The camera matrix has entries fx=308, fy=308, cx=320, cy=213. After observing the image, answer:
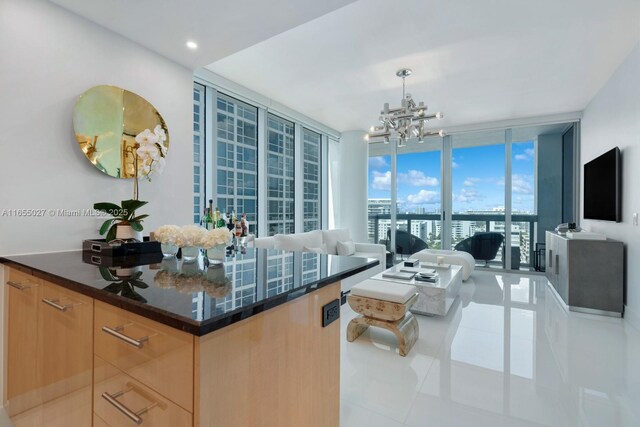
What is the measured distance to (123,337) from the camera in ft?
2.95

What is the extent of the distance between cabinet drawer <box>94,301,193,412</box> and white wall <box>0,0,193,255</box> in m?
1.22

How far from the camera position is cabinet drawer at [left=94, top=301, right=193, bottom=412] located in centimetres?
79

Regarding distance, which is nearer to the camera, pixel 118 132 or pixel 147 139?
pixel 147 139

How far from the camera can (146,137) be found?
1929 mm

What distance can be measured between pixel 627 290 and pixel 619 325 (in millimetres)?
470

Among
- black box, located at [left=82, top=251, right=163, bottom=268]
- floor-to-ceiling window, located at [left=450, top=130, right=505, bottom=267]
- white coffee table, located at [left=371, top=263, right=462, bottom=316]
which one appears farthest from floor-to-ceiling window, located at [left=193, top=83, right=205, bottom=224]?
floor-to-ceiling window, located at [left=450, top=130, right=505, bottom=267]

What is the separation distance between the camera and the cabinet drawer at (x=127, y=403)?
32.3 inches

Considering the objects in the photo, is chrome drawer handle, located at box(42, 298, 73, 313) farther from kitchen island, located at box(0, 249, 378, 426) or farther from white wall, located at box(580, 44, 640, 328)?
white wall, located at box(580, 44, 640, 328)

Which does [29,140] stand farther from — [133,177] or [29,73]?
[133,177]

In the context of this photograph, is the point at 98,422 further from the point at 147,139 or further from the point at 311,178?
the point at 311,178

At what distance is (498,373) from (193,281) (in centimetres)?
226

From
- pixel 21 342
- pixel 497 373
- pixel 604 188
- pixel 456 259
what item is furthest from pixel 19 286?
pixel 604 188

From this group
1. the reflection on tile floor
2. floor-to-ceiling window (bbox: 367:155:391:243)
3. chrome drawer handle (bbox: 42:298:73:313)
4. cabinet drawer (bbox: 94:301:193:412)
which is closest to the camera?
cabinet drawer (bbox: 94:301:193:412)

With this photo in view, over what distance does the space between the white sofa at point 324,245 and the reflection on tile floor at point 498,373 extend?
983 mm
